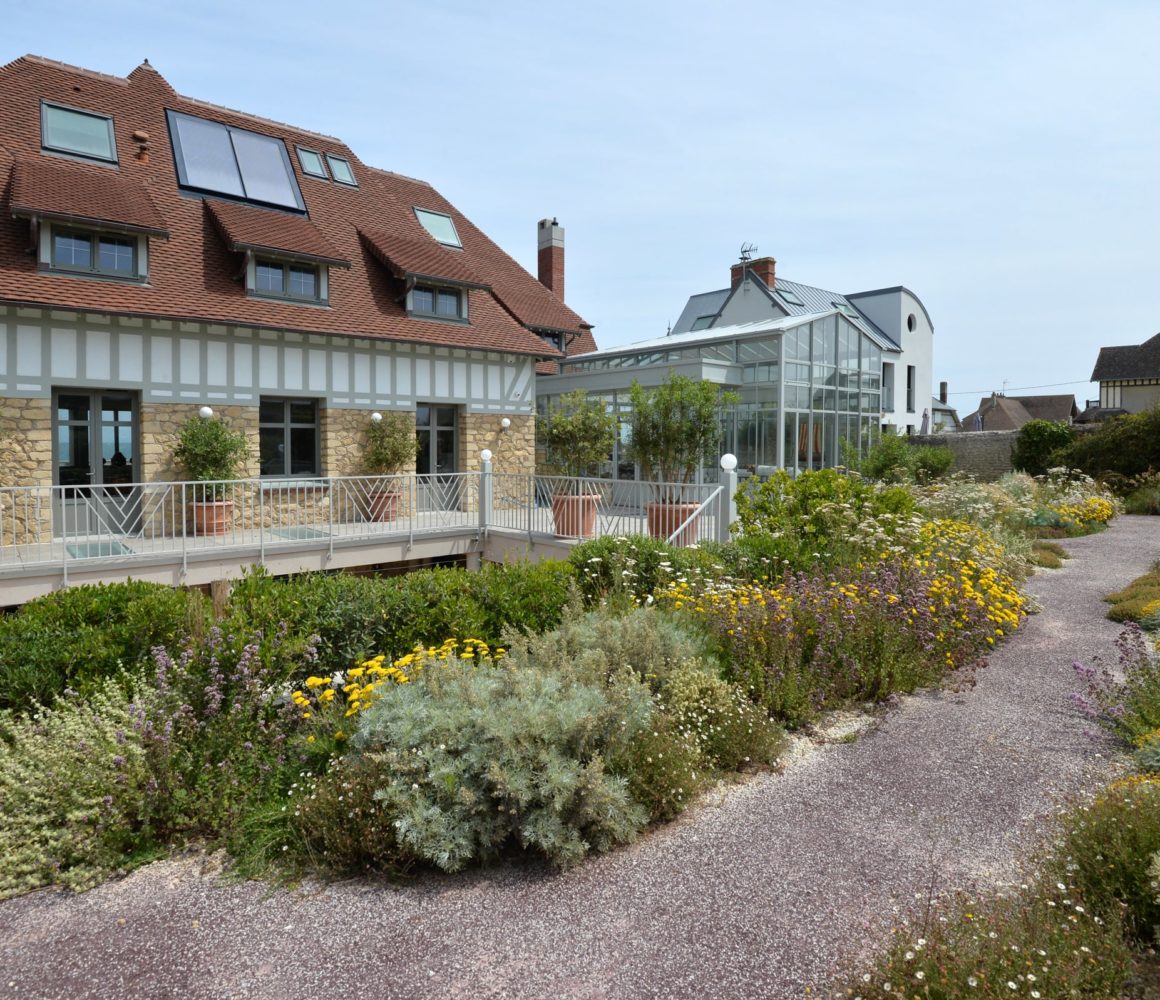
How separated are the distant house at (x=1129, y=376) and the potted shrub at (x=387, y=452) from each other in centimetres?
3386

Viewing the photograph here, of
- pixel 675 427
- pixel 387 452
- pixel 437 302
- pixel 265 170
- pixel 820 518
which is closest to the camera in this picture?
pixel 820 518

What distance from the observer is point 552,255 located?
22453 mm

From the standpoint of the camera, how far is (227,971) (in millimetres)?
2916

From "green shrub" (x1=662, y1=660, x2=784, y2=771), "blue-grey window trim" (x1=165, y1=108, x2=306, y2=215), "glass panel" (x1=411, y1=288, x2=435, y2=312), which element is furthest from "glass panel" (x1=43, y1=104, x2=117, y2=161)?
"green shrub" (x1=662, y1=660, x2=784, y2=771)

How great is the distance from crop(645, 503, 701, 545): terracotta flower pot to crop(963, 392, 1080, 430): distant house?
44175 mm

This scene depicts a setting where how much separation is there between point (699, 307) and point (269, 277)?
72.5 feet

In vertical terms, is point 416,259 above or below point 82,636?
above

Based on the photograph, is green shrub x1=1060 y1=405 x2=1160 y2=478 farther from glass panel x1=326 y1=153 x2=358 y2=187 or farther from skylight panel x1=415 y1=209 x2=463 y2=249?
glass panel x1=326 y1=153 x2=358 y2=187

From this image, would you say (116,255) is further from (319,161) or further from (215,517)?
(319,161)

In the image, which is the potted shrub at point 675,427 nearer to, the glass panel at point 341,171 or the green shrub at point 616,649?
the green shrub at point 616,649

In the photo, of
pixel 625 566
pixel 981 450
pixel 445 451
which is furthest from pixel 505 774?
pixel 981 450

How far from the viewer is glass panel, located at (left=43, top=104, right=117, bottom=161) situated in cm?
1262

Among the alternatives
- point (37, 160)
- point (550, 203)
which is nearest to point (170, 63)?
point (37, 160)

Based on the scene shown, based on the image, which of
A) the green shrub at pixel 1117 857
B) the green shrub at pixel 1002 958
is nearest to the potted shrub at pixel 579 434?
the green shrub at pixel 1117 857
